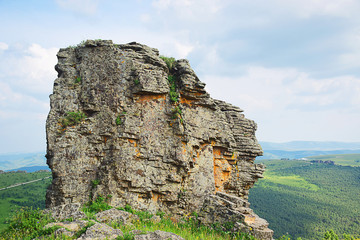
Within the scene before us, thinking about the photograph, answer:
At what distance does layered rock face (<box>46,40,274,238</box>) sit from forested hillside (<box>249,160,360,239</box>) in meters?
Result: 77.2

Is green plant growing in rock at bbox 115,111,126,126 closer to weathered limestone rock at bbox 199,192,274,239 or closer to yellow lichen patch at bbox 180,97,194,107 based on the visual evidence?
yellow lichen patch at bbox 180,97,194,107

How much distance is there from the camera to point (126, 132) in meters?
18.3

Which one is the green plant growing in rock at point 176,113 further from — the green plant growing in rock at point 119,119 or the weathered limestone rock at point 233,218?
the weathered limestone rock at point 233,218

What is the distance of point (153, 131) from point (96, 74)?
716 cm

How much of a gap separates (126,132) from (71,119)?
194 inches

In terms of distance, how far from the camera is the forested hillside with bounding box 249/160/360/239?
84.8 meters

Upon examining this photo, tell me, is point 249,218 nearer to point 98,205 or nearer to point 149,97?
point 98,205

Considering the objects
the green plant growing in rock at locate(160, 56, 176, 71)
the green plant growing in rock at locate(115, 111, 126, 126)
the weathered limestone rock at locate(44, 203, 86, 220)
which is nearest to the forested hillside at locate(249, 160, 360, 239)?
the green plant growing in rock at locate(160, 56, 176, 71)

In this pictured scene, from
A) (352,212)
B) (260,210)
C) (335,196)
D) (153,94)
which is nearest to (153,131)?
(153,94)

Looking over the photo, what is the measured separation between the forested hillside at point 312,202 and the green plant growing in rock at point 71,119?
83969 millimetres

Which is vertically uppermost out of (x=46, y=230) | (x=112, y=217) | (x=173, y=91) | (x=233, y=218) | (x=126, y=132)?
(x=173, y=91)

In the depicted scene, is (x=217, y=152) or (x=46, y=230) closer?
(x=46, y=230)

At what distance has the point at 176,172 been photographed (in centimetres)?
1934

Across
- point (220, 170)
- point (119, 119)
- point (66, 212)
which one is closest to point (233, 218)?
point (66, 212)
